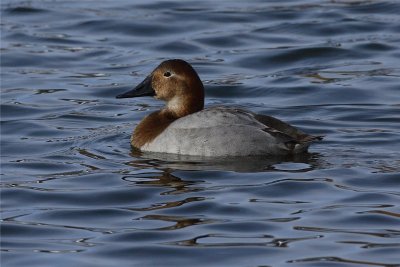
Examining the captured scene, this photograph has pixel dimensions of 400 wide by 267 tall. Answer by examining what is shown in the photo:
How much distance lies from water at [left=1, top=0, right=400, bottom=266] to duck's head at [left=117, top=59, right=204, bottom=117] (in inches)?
A: 27.5

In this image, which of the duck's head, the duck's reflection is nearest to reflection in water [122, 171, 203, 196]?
the duck's reflection

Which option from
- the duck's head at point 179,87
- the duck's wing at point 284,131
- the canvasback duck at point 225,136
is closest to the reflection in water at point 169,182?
the canvasback duck at point 225,136

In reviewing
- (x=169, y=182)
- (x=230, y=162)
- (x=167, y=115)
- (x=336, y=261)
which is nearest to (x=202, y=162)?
(x=230, y=162)

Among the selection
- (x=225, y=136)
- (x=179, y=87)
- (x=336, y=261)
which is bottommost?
(x=336, y=261)

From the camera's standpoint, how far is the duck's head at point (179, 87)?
42.6ft

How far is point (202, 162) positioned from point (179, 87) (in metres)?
1.14

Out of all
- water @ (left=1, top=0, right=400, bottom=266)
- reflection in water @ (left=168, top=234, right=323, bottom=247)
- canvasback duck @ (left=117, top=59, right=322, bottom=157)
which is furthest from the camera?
canvasback duck @ (left=117, top=59, right=322, bottom=157)

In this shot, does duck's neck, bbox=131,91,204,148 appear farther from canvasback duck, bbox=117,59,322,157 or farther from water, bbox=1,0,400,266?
water, bbox=1,0,400,266

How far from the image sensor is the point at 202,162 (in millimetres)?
12188

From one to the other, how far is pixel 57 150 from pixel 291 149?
239cm

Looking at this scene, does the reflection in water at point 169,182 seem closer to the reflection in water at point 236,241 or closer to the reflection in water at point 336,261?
the reflection in water at point 236,241

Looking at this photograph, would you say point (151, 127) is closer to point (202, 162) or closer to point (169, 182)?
point (202, 162)

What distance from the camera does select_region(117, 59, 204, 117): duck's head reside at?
13.0m

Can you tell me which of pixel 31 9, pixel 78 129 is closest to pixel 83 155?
pixel 78 129
